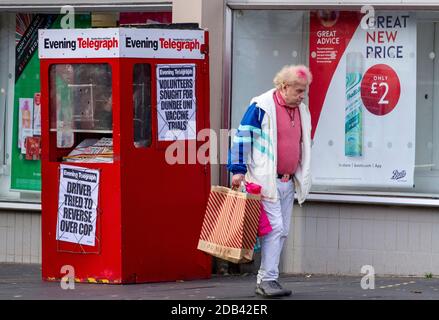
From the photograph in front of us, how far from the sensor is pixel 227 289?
9578 millimetres

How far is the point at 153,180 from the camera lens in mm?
9734

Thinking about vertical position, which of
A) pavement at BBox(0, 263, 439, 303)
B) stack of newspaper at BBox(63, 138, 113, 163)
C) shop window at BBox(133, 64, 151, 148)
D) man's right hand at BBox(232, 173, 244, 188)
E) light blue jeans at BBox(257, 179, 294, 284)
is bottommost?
pavement at BBox(0, 263, 439, 303)

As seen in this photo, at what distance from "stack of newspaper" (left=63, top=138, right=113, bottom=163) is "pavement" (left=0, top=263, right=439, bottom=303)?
1105 millimetres

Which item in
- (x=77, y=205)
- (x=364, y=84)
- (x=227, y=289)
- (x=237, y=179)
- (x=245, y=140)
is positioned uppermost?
(x=364, y=84)

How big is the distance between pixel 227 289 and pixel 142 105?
1.75 m

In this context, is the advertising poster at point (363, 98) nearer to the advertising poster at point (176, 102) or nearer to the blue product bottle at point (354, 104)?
the blue product bottle at point (354, 104)

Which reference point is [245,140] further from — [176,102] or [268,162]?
[176,102]

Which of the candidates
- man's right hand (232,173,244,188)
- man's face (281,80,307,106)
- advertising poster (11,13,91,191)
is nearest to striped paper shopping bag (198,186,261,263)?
man's right hand (232,173,244,188)

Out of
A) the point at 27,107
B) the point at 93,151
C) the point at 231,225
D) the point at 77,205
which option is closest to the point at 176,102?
the point at 93,151

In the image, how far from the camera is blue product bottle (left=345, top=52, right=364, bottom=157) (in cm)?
1096

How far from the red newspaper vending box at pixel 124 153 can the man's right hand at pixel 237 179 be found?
3.97ft

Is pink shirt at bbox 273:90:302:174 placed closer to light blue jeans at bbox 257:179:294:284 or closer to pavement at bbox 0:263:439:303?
light blue jeans at bbox 257:179:294:284
